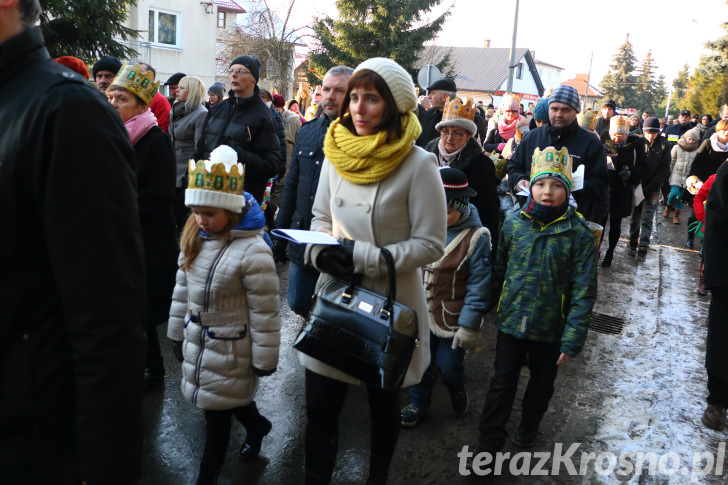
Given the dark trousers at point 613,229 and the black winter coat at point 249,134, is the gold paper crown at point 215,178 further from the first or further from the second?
the dark trousers at point 613,229

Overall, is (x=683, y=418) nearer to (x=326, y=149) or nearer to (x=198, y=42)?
(x=326, y=149)

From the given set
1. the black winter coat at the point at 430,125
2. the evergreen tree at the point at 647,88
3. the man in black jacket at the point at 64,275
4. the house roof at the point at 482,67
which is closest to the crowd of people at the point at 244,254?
the man in black jacket at the point at 64,275

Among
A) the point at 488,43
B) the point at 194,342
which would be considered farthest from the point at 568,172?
the point at 488,43

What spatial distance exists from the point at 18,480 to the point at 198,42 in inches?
1291

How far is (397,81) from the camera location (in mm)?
2777

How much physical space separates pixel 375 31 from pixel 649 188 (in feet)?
73.4

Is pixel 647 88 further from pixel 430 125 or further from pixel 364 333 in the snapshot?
pixel 364 333

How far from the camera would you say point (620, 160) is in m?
9.04

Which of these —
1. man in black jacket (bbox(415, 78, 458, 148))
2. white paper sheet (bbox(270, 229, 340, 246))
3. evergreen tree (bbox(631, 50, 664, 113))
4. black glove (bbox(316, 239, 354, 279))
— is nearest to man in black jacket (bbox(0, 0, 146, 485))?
white paper sheet (bbox(270, 229, 340, 246))

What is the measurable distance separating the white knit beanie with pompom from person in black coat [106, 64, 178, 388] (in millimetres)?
1850

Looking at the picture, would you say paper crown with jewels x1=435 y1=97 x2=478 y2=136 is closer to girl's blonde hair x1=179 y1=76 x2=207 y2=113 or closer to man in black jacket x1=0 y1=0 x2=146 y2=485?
girl's blonde hair x1=179 y1=76 x2=207 y2=113

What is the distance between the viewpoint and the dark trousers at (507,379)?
12.2 feet

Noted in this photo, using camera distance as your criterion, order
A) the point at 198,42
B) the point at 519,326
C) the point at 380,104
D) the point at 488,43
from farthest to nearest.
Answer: the point at 488,43
the point at 198,42
the point at 519,326
the point at 380,104

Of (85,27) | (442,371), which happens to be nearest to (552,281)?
(442,371)
